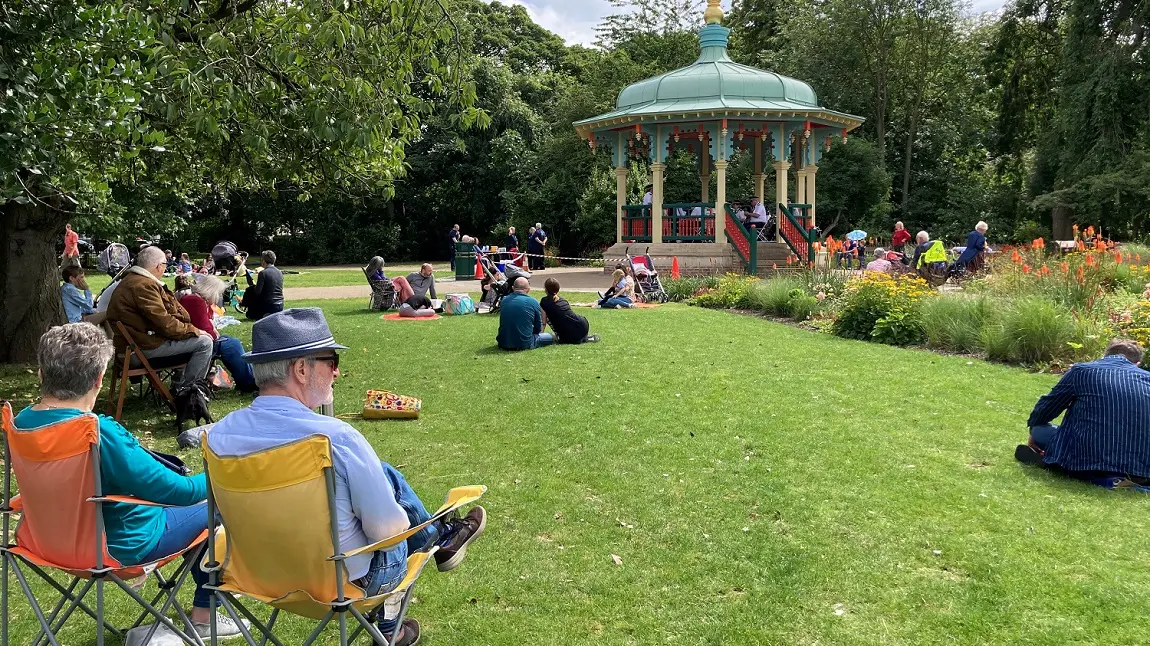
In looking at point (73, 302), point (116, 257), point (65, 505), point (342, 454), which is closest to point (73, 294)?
point (73, 302)

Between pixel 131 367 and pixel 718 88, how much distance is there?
18548 millimetres

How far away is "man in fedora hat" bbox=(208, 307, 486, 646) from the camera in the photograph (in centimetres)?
271

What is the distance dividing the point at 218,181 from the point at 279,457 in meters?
10.4

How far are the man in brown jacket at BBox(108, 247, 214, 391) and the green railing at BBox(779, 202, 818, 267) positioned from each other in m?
17.1

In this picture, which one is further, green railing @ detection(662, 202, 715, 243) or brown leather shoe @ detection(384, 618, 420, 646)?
green railing @ detection(662, 202, 715, 243)

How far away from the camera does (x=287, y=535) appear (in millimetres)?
2656

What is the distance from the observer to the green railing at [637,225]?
23.3 m

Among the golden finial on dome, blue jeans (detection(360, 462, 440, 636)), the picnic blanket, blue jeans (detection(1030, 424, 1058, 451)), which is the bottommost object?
the picnic blanket

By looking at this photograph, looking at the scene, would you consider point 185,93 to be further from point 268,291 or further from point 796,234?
point 796,234

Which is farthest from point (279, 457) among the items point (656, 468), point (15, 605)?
point (656, 468)

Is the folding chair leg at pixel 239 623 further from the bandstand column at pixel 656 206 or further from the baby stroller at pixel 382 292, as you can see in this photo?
the bandstand column at pixel 656 206

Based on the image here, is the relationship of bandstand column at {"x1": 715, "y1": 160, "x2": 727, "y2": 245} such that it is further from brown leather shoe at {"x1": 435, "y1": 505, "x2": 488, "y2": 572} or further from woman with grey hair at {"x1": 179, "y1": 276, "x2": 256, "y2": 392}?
brown leather shoe at {"x1": 435, "y1": 505, "x2": 488, "y2": 572}

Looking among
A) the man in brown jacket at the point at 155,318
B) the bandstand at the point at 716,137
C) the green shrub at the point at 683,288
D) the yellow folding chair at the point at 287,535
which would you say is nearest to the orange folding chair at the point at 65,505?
the yellow folding chair at the point at 287,535

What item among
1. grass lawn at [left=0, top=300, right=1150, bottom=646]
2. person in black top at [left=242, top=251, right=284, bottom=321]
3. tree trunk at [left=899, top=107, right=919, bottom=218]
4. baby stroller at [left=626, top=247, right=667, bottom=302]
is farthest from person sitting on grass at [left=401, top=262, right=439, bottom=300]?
tree trunk at [left=899, top=107, right=919, bottom=218]
